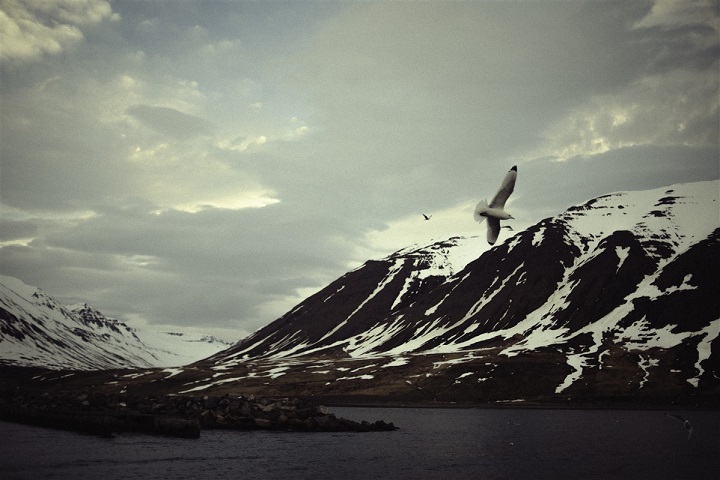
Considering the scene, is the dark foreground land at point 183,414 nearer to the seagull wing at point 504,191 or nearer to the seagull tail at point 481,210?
the seagull tail at point 481,210

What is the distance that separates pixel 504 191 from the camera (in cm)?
3112

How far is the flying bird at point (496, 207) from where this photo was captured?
101 ft

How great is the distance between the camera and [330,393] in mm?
199500

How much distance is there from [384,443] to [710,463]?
4207 cm

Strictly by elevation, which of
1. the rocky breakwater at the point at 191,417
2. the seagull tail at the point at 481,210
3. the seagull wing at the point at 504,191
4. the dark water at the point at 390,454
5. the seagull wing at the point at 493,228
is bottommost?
the dark water at the point at 390,454

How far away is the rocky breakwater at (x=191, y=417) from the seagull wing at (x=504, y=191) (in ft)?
259

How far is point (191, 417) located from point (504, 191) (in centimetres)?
9913

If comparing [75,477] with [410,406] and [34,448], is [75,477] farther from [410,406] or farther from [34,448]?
[410,406]

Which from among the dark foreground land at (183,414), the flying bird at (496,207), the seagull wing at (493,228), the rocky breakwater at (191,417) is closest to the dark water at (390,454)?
the rocky breakwater at (191,417)

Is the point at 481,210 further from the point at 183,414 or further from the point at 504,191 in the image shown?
the point at 183,414

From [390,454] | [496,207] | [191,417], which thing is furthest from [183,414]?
[496,207]

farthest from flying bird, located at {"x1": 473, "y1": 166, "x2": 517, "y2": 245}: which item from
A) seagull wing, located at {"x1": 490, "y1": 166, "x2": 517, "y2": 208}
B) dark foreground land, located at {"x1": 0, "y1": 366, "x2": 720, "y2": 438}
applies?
dark foreground land, located at {"x1": 0, "y1": 366, "x2": 720, "y2": 438}

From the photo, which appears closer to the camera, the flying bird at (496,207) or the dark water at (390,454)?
the flying bird at (496,207)

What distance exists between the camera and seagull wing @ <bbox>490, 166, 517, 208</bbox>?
30688 millimetres
